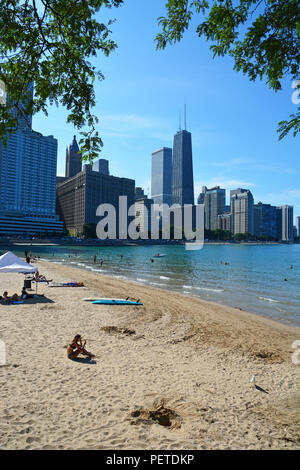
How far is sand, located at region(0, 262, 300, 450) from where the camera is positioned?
5570 millimetres

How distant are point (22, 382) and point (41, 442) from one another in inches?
105

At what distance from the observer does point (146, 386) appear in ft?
25.5

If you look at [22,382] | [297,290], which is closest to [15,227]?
[297,290]

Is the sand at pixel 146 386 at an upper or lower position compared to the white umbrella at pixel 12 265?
lower

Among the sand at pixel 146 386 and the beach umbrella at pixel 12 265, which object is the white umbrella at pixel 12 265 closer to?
the beach umbrella at pixel 12 265

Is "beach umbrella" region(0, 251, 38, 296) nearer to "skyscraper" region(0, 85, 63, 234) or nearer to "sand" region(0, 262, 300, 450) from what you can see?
"sand" region(0, 262, 300, 450)

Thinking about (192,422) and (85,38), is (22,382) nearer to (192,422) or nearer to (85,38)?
(192,422)

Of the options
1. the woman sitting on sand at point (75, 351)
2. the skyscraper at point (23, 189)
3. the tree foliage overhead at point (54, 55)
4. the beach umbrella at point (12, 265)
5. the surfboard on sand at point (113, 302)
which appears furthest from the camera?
the skyscraper at point (23, 189)

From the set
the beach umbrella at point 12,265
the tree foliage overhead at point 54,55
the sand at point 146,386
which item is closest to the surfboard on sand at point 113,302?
the sand at point 146,386

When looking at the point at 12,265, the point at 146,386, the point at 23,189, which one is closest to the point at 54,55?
the point at 146,386

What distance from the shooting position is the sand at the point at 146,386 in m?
5.57

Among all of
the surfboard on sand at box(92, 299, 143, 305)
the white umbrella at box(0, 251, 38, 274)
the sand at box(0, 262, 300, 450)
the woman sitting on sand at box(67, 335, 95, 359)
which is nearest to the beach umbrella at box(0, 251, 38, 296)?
the white umbrella at box(0, 251, 38, 274)

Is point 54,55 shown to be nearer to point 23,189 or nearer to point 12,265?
point 12,265
